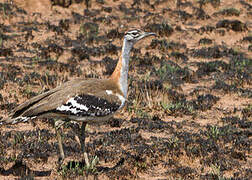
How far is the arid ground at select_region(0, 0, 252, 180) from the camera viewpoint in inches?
285

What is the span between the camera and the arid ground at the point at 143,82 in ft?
23.7

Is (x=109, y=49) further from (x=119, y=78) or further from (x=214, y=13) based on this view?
(x=119, y=78)

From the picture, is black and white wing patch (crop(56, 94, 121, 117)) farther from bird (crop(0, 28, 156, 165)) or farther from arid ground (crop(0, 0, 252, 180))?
arid ground (crop(0, 0, 252, 180))

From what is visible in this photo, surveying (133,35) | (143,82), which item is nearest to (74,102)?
(133,35)

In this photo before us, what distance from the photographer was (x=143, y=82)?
12.7 metres

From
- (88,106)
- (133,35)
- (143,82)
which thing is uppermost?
(133,35)

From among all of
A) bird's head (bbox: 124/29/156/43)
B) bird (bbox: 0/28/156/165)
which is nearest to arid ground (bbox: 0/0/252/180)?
bird (bbox: 0/28/156/165)

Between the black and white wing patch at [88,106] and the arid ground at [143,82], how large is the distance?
933 millimetres

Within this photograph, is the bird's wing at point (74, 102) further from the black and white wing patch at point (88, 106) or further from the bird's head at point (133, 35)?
the bird's head at point (133, 35)

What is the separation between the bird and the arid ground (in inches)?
34.9

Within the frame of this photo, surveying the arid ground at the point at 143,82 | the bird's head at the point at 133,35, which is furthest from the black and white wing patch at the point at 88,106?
the bird's head at the point at 133,35

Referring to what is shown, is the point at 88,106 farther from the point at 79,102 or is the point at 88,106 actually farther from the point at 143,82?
the point at 143,82

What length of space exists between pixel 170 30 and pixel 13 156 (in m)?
12.8

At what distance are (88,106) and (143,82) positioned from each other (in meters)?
6.75
